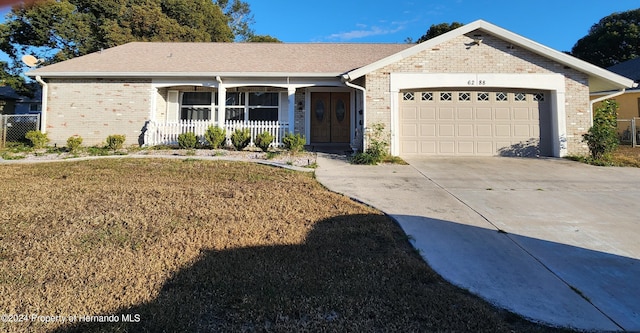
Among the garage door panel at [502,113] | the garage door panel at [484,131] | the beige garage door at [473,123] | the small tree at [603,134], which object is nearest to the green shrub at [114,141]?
the beige garage door at [473,123]

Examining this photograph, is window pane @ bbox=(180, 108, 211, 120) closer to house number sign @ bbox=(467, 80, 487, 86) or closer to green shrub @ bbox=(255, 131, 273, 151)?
green shrub @ bbox=(255, 131, 273, 151)

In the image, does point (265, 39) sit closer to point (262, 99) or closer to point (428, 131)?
point (262, 99)

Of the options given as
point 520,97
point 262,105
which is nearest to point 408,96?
point 520,97

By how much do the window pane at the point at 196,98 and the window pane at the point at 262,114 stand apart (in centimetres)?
188

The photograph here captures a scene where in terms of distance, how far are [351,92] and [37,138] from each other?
11.6m

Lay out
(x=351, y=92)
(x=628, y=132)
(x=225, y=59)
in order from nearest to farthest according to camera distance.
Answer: (x=351, y=92) → (x=225, y=59) → (x=628, y=132)

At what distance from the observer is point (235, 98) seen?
1424 cm

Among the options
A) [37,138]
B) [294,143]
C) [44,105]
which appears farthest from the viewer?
[44,105]

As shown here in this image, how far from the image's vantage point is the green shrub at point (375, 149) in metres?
9.81

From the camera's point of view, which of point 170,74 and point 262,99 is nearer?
point 170,74

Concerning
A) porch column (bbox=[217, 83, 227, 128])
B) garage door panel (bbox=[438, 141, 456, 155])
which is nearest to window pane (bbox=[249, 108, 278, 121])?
porch column (bbox=[217, 83, 227, 128])

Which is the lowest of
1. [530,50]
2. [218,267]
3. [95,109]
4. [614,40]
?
[218,267]

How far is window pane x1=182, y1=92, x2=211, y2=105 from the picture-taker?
46.5ft

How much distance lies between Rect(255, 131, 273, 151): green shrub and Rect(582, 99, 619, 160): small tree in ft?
33.4
